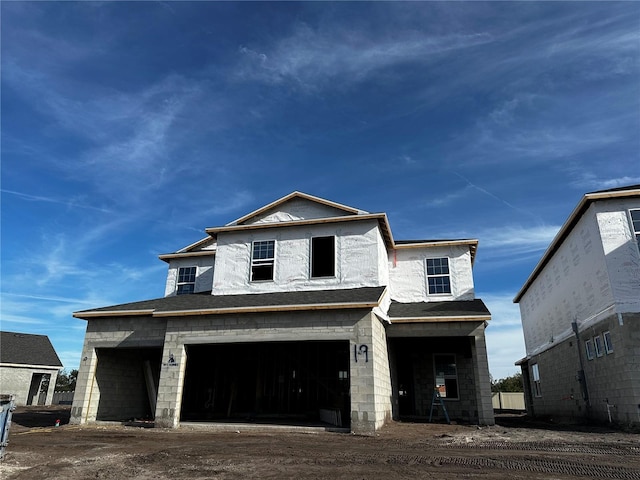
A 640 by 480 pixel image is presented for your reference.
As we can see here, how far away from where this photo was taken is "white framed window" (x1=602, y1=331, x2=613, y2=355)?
14.3 m

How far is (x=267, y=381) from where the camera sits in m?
19.0

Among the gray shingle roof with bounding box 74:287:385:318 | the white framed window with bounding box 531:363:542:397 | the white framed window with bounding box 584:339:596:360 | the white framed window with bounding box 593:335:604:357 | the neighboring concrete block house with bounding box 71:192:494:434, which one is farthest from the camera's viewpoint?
the white framed window with bounding box 531:363:542:397

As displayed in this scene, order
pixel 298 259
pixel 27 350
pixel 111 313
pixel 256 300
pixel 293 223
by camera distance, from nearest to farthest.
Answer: pixel 256 300
pixel 111 313
pixel 298 259
pixel 293 223
pixel 27 350

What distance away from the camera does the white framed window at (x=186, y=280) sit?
21.9m

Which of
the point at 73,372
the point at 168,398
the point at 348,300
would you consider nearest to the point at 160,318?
the point at 168,398

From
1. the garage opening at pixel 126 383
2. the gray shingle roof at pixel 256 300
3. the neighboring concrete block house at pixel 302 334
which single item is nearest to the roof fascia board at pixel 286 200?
the neighboring concrete block house at pixel 302 334

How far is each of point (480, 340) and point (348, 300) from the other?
17.5ft

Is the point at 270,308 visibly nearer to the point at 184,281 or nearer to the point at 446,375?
the point at 446,375

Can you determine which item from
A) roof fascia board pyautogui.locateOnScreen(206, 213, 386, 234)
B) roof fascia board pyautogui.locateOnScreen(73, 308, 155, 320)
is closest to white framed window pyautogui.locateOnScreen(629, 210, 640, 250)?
roof fascia board pyautogui.locateOnScreen(206, 213, 386, 234)

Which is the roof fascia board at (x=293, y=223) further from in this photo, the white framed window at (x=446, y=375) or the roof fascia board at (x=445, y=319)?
the white framed window at (x=446, y=375)

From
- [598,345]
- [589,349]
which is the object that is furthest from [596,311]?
[589,349]

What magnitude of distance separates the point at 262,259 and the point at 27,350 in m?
29.5

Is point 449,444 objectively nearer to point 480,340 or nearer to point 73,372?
point 480,340

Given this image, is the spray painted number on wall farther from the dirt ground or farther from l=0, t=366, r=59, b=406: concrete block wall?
l=0, t=366, r=59, b=406: concrete block wall
